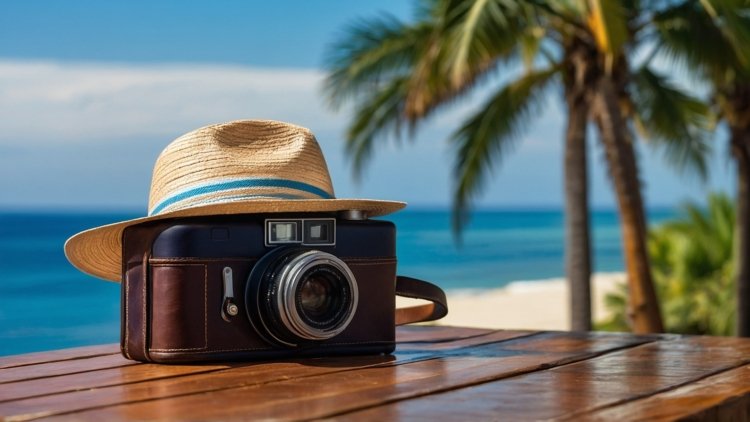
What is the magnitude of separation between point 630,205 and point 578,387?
19.2 feet

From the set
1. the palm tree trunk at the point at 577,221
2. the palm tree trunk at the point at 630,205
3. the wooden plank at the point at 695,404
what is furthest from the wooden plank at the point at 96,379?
the palm tree trunk at the point at 577,221

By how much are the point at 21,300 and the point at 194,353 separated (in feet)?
23.6

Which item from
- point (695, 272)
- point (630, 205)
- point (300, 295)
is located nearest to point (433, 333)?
point (300, 295)

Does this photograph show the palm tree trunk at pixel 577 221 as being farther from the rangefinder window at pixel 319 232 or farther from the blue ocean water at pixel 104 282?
the rangefinder window at pixel 319 232

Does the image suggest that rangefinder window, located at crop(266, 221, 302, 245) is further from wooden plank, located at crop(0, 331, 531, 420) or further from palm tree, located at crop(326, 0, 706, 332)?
palm tree, located at crop(326, 0, 706, 332)

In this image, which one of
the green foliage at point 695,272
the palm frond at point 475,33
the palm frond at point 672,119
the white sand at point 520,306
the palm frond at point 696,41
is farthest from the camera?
the white sand at point 520,306

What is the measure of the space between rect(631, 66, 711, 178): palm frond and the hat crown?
616cm

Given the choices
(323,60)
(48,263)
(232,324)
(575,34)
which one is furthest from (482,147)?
(48,263)

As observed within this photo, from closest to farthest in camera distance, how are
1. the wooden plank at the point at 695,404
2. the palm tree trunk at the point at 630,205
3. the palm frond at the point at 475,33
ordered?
1. the wooden plank at the point at 695,404
2. the palm frond at the point at 475,33
3. the palm tree trunk at the point at 630,205

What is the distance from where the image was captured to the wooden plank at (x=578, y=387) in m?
1.82

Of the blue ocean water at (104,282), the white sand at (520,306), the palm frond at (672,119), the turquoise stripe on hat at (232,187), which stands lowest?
the white sand at (520,306)

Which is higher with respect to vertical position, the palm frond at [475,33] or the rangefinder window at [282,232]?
the palm frond at [475,33]

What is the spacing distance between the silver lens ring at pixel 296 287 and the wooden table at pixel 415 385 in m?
0.07

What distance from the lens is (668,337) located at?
3115 mm
